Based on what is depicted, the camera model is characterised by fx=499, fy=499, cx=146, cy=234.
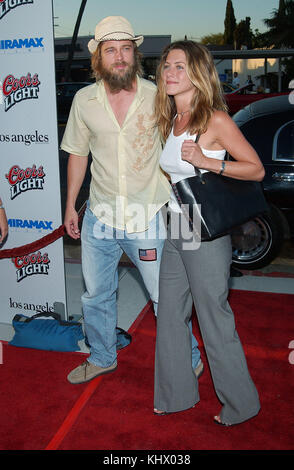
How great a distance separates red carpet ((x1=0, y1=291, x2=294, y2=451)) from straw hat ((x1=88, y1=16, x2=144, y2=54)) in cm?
237

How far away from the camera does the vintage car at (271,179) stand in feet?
17.8

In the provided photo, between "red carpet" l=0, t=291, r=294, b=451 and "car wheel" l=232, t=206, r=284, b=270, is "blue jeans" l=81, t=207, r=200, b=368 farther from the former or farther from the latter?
"car wheel" l=232, t=206, r=284, b=270

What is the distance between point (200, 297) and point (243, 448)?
0.94 meters

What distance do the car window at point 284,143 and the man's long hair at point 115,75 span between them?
256cm

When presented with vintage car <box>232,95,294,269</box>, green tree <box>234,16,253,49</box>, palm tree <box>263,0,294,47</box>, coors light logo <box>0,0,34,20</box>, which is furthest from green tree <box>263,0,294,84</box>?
coors light logo <box>0,0,34,20</box>

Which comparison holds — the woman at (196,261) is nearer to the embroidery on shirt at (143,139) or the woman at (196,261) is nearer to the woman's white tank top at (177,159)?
the woman's white tank top at (177,159)

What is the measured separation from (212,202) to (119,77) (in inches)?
42.4

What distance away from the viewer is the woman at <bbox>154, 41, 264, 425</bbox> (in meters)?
2.65

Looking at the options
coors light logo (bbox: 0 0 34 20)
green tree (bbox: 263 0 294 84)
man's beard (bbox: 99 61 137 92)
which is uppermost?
green tree (bbox: 263 0 294 84)

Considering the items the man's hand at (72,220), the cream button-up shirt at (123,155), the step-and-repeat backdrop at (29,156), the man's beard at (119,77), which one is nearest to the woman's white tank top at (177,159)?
the cream button-up shirt at (123,155)

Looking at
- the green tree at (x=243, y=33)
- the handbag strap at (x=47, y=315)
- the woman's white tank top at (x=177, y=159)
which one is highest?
the green tree at (x=243, y=33)

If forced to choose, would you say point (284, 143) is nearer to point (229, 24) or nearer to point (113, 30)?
point (113, 30)

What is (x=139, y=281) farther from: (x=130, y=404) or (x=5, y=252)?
(x=130, y=404)
